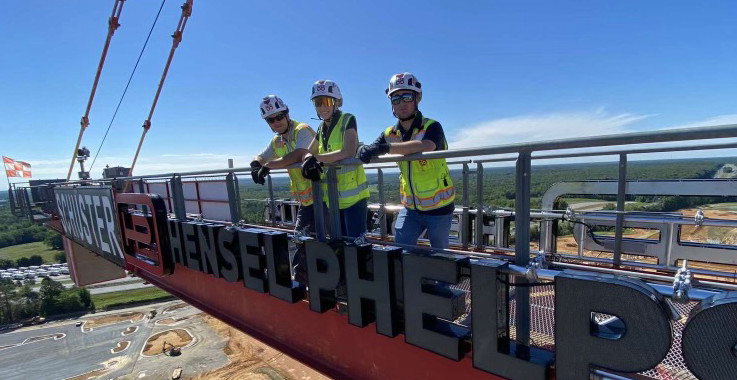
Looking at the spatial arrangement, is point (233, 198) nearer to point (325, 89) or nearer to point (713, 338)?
point (325, 89)

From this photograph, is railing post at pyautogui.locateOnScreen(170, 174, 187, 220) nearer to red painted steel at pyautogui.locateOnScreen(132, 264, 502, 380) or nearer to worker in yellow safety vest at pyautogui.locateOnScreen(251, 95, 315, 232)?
red painted steel at pyautogui.locateOnScreen(132, 264, 502, 380)

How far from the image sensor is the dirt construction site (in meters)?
19.8

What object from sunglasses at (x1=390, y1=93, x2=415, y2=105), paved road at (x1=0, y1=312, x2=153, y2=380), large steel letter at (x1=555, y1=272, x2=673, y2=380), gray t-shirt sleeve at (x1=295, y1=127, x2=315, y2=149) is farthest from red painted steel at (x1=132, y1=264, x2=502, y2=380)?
paved road at (x1=0, y1=312, x2=153, y2=380)

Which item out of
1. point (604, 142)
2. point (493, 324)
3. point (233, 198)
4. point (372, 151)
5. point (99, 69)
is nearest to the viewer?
point (604, 142)

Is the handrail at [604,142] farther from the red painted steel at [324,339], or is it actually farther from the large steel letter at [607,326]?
the red painted steel at [324,339]

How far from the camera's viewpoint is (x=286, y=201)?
8.28m

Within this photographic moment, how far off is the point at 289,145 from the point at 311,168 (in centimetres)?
117

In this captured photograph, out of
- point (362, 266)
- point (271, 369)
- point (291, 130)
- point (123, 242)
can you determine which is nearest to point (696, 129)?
point (362, 266)

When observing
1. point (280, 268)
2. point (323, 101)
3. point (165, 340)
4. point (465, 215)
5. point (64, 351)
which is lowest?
point (64, 351)

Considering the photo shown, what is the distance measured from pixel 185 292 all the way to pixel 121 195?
2.19 metres

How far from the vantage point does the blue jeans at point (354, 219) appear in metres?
3.41

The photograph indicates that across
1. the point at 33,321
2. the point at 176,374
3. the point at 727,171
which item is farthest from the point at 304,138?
the point at 33,321

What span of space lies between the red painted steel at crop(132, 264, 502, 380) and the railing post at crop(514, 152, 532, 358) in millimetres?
383

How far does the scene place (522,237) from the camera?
211 centimetres
